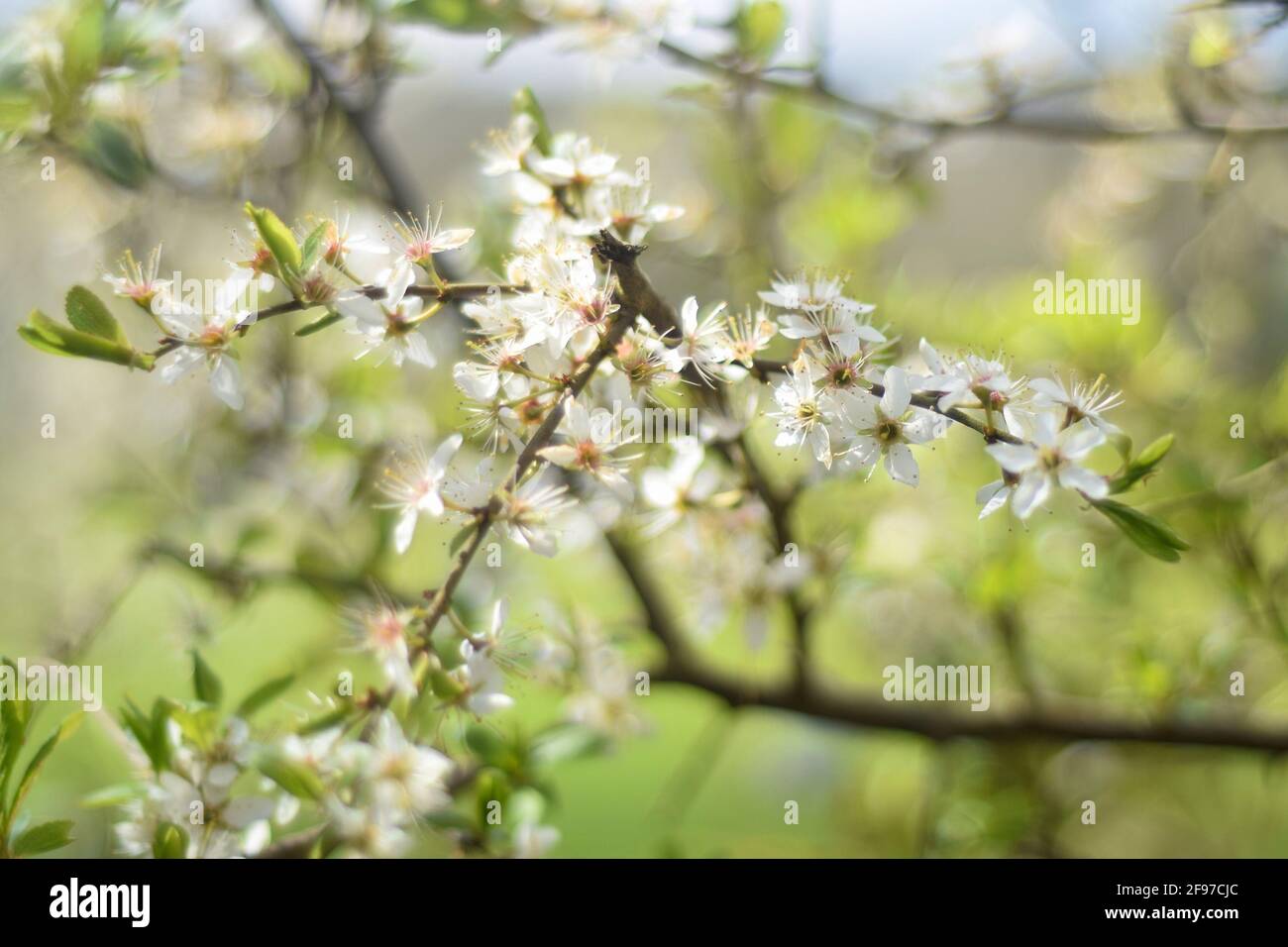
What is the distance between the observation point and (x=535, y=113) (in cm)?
82

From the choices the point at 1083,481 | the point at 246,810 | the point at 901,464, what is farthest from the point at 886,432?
the point at 246,810

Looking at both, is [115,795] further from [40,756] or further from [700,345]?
[700,345]

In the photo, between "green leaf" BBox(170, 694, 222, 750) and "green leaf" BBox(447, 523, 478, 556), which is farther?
"green leaf" BBox(170, 694, 222, 750)

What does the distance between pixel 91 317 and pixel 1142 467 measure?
72cm

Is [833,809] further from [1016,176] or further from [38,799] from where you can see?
[1016,176]

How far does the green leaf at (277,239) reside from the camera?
652 mm

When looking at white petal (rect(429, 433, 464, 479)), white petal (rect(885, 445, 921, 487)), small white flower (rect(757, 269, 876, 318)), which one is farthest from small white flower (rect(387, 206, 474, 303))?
white petal (rect(885, 445, 921, 487))

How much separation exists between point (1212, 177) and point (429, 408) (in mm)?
1042

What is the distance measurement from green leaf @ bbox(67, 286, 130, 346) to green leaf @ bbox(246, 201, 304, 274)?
0.40 ft

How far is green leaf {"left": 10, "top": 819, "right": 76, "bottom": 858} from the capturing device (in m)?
0.78

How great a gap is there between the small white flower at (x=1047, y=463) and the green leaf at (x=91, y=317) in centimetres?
59

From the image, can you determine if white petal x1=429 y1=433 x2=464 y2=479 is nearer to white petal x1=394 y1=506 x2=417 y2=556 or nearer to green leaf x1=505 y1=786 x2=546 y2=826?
white petal x1=394 y1=506 x2=417 y2=556

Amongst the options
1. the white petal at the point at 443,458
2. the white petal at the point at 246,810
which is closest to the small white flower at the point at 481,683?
the white petal at the point at 443,458

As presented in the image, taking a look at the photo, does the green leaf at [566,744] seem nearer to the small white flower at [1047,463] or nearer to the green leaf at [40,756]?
the green leaf at [40,756]
